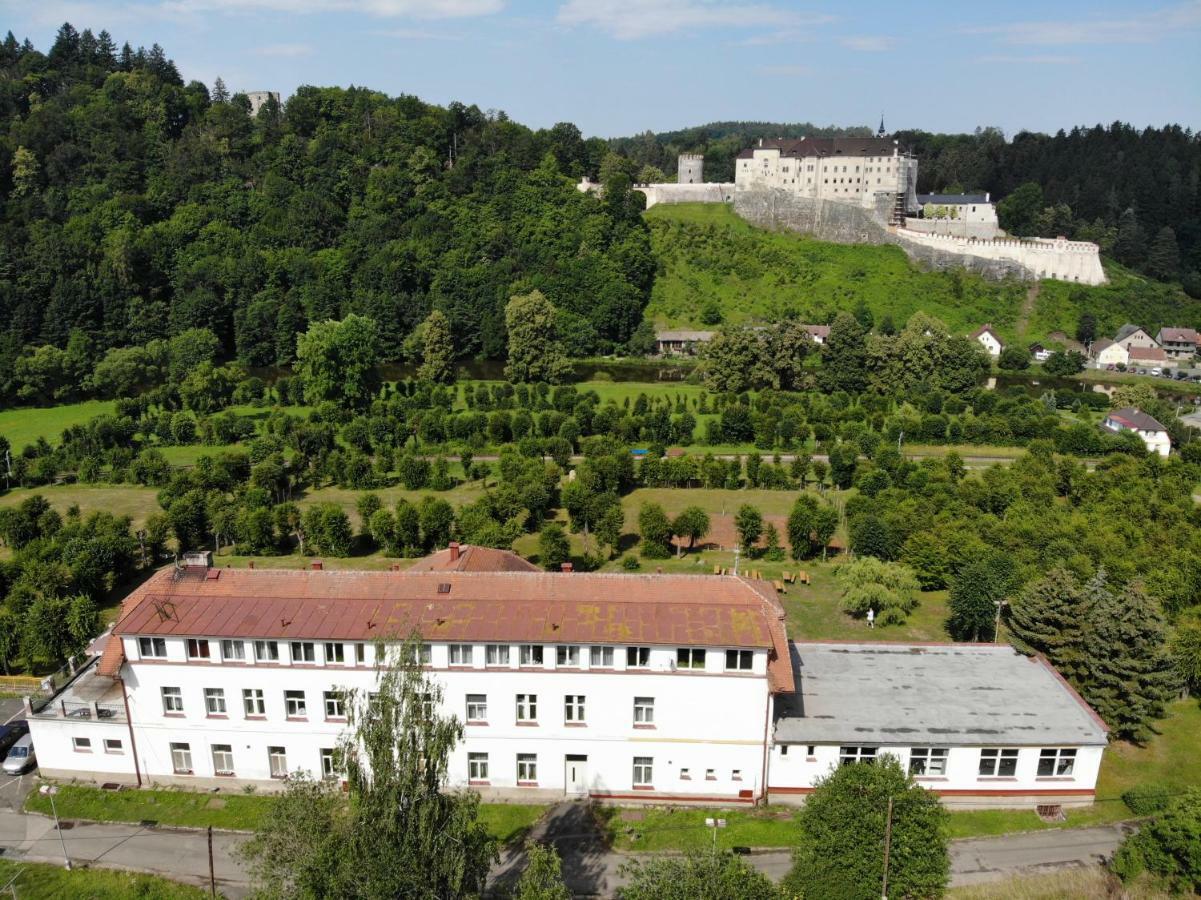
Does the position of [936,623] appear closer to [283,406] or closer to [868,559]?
[868,559]

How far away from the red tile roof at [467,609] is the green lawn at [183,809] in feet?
12.3

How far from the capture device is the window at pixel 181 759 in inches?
1017

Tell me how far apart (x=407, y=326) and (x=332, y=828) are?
7939cm

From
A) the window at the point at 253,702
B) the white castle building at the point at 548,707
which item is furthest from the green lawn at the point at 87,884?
the window at the point at 253,702

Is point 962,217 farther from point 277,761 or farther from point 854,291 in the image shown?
point 277,761

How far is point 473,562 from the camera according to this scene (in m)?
29.5

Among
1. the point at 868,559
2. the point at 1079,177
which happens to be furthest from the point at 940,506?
the point at 1079,177

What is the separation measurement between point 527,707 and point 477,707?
4.55 ft

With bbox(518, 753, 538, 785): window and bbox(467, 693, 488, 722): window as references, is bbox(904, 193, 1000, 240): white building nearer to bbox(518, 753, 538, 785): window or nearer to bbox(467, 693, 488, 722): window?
bbox(518, 753, 538, 785): window

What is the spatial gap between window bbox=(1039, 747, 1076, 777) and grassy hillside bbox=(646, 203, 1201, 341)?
70.7 m

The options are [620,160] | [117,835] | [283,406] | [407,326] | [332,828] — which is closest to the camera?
[332,828]

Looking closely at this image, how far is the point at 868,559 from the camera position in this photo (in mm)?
38844

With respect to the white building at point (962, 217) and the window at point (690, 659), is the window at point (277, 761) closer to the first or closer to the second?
the window at point (690, 659)

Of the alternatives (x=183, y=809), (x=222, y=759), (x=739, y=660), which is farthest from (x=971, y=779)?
(x=183, y=809)
